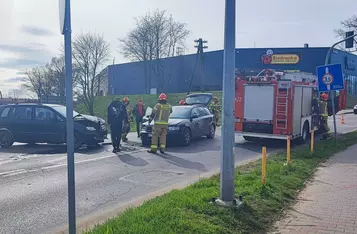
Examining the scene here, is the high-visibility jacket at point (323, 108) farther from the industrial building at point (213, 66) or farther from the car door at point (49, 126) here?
the industrial building at point (213, 66)

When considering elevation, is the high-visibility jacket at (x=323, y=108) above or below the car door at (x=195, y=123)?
above

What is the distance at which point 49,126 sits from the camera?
13258mm

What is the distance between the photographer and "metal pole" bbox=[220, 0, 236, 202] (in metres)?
5.52

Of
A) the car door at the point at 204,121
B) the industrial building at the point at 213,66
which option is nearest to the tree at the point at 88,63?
the industrial building at the point at 213,66

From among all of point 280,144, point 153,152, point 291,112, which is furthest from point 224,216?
point 280,144

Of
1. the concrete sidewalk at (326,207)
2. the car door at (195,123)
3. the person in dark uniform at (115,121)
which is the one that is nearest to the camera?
the concrete sidewalk at (326,207)

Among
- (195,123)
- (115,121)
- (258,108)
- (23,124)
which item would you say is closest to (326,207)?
(115,121)

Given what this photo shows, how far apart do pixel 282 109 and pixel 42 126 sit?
8420 millimetres

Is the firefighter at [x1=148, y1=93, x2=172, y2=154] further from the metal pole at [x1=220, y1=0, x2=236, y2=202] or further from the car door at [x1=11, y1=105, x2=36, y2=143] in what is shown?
the metal pole at [x1=220, y1=0, x2=236, y2=202]

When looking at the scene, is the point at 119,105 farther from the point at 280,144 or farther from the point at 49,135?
the point at 280,144

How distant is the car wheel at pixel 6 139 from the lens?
13.6 m

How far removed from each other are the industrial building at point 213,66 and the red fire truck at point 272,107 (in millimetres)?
34700

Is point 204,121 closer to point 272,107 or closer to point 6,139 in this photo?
point 272,107

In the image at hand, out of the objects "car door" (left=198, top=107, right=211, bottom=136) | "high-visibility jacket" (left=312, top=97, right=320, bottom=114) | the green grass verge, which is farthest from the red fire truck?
the green grass verge
